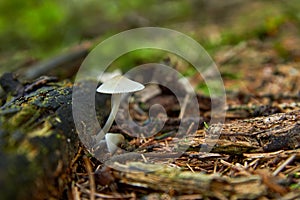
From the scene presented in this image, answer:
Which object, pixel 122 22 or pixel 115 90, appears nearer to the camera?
pixel 115 90

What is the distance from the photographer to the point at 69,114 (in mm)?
1744

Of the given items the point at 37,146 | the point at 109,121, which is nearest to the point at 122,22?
the point at 109,121

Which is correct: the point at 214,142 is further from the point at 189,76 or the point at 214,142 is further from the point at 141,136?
the point at 189,76

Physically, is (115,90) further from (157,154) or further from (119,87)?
(157,154)

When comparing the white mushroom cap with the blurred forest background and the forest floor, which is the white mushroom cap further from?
the blurred forest background

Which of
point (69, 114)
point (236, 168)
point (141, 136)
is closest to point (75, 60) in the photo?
point (141, 136)

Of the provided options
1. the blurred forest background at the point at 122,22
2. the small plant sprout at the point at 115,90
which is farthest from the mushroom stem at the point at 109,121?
the blurred forest background at the point at 122,22

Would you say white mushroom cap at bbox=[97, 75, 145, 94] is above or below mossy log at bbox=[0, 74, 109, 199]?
above

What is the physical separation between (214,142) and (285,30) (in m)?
3.95

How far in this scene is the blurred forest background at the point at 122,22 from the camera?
15.5 feet

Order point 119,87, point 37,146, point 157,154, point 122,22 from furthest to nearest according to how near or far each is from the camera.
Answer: point 122,22, point 119,87, point 157,154, point 37,146

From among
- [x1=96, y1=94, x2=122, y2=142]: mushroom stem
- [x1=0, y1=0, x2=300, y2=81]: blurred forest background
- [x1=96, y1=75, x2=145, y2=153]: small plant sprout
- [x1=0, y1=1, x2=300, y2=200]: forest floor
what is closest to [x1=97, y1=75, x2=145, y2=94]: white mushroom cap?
[x1=96, y1=75, x2=145, y2=153]: small plant sprout

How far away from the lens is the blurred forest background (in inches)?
186

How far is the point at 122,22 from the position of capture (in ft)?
18.5
